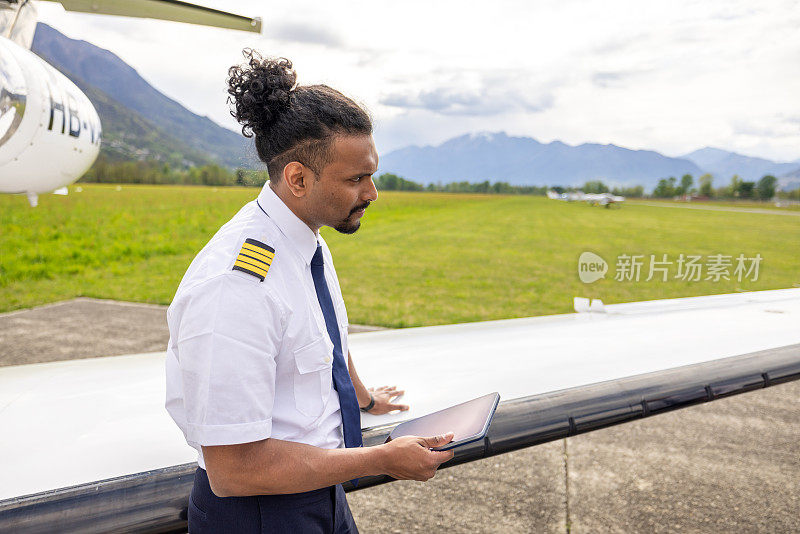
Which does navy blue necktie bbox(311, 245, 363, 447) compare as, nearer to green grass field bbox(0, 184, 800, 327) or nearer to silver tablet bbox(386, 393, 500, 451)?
silver tablet bbox(386, 393, 500, 451)

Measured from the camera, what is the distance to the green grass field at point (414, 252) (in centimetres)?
776

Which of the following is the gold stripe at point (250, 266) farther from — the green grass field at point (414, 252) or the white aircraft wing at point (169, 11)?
the white aircraft wing at point (169, 11)

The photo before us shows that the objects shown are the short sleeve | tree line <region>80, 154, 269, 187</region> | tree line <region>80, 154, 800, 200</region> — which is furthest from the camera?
tree line <region>80, 154, 800, 200</region>

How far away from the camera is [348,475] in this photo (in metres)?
0.84

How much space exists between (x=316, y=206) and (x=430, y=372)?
1.12 meters

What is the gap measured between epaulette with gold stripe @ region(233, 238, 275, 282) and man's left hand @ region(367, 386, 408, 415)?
749 millimetres

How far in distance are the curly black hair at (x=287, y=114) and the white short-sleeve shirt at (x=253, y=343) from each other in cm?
9

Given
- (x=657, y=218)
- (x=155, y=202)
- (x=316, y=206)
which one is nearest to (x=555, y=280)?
(x=657, y=218)

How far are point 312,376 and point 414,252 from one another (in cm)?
1272

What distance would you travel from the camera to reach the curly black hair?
84 cm

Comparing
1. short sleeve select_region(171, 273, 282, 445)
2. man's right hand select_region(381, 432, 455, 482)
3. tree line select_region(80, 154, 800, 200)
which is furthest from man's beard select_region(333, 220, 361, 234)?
tree line select_region(80, 154, 800, 200)

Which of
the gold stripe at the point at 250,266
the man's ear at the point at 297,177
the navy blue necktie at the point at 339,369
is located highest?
the man's ear at the point at 297,177

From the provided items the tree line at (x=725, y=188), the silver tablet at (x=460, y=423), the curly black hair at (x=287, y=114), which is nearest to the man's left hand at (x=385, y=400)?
the silver tablet at (x=460, y=423)

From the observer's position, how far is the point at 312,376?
883mm
